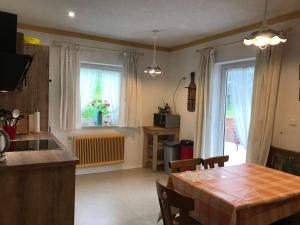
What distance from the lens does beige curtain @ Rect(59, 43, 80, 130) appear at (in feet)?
14.0

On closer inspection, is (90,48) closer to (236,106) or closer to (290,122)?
(236,106)

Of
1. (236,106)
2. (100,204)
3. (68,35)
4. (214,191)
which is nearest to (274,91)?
(236,106)

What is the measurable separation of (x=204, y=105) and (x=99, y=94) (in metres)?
1.96

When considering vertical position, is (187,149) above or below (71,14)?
below

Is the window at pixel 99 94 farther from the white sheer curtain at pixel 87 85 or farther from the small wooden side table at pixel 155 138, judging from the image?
the small wooden side table at pixel 155 138

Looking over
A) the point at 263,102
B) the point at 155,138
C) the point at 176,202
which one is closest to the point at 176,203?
the point at 176,202

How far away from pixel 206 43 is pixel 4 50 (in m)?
3.21

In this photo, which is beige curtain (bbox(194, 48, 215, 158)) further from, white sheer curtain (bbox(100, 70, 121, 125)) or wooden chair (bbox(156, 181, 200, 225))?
wooden chair (bbox(156, 181, 200, 225))

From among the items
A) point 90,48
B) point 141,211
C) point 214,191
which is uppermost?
point 90,48

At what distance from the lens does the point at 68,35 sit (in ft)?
14.1

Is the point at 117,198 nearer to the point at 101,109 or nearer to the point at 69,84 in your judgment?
the point at 101,109

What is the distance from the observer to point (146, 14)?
331cm

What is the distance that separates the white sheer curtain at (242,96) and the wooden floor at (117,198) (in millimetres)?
1597

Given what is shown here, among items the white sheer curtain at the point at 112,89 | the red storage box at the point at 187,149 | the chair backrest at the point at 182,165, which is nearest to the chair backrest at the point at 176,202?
the chair backrest at the point at 182,165
